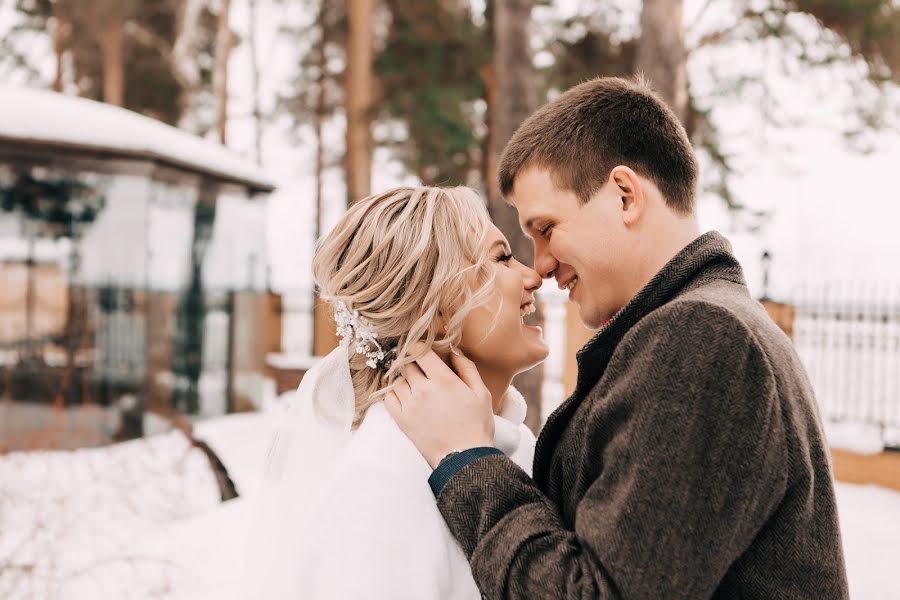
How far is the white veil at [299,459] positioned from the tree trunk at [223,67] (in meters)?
14.9

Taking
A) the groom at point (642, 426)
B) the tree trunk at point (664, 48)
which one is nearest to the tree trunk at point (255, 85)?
the tree trunk at point (664, 48)

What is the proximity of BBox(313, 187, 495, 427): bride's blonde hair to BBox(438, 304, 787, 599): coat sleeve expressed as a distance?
0.83 m

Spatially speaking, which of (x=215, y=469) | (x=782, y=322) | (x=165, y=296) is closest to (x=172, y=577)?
(x=215, y=469)

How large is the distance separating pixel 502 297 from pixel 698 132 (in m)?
10.5

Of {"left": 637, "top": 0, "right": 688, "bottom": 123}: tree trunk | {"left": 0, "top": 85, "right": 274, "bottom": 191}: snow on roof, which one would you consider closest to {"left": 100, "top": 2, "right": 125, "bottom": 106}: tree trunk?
{"left": 0, "top": 85, "right": 274, "bottom": 191}: snow on roof

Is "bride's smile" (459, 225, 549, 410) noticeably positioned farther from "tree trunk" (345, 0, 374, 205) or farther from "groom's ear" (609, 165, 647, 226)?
"tree trunk" (345, 0, 374, 205)

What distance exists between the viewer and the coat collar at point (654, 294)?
1.77 meters

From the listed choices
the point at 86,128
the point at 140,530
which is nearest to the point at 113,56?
the point at 86,128

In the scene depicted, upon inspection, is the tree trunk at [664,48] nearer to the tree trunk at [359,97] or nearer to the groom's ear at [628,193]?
the tree trunk at [359,97]

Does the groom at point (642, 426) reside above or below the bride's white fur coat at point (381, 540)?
above

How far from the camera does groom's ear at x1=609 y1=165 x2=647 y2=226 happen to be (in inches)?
76.9

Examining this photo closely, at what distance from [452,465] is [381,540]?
0.80 feet

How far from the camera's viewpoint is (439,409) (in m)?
1.98

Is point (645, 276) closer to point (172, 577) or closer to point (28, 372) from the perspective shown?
point (172, 577)
